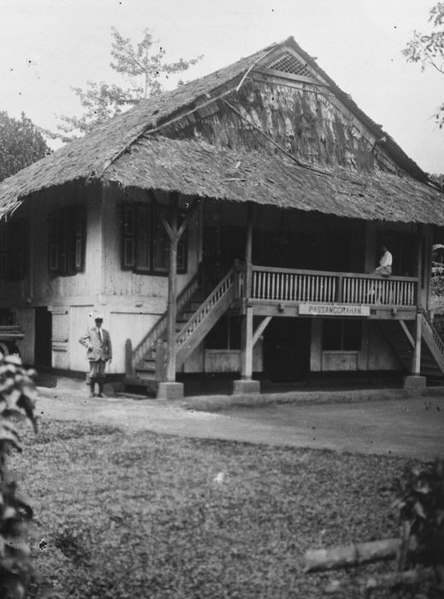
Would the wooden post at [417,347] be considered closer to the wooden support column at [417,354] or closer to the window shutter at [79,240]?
the wooden support column at [417,354]

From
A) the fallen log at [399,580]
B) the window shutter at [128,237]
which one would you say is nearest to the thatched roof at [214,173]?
the window shutter at [128,237]

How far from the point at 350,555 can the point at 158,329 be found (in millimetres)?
12655

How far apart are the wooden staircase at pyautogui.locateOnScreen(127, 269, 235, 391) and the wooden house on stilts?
3 centimetres

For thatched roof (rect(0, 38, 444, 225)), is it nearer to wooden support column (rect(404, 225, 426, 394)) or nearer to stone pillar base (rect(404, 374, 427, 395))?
wooden support column (rect(404, 225, 426, 394))

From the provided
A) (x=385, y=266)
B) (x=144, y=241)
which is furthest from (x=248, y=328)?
(x=385, y=266)

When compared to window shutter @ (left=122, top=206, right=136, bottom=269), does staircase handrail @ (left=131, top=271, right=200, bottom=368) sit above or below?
below

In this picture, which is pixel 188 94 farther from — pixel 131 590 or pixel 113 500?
pixel 131 590

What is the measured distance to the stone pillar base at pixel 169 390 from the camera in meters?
14.8

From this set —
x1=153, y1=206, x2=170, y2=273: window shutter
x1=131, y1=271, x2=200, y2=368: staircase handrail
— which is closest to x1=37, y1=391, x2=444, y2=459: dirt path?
x1=131, y1=271, x2=200, y2=368: staircase handrail

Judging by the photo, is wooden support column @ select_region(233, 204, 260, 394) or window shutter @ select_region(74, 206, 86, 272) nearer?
wooden support column @ select_region(233, 204, 260, 394)

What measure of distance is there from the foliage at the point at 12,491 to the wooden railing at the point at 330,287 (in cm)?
1218

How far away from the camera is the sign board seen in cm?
1683

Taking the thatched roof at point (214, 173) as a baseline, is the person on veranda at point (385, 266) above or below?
below

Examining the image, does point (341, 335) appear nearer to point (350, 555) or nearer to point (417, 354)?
point (417, 354)
